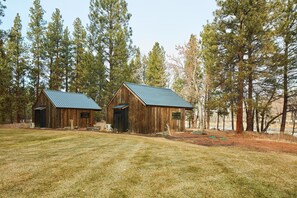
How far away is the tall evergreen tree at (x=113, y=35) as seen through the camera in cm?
3294

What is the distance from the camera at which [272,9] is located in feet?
65.2

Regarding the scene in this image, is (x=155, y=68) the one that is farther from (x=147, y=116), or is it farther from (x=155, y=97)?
(x=147, y=116)

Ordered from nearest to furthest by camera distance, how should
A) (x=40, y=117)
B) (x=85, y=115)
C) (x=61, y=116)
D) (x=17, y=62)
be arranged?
(x=61, y=116)
(x=85, y=115)
(x=40, y=117)
(x=17, y=62)

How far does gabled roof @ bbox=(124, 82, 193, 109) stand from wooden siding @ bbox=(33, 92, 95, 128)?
30.9ft

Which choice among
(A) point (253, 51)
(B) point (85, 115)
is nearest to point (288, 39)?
(A) point (253, 51)

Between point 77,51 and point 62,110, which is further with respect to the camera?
point 77,51

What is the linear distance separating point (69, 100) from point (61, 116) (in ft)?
9.91

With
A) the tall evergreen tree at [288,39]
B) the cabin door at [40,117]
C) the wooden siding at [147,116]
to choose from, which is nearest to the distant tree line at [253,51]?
the tall evergreen tree at [288,39]

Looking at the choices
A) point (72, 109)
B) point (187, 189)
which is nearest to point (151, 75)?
point (72, 109)

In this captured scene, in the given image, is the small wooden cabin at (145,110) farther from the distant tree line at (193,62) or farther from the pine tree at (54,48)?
the pine tree at (54,48)

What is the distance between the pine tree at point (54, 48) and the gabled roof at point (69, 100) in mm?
11621

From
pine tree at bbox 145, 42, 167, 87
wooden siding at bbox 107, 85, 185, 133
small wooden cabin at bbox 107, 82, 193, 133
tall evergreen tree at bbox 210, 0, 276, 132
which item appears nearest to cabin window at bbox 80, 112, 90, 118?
small wooden cabin at bbox 107, 82, 193, 133

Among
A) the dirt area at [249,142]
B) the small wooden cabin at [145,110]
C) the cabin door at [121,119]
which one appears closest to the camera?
the dirt area at [249,142]

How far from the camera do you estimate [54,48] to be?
39.4 m
